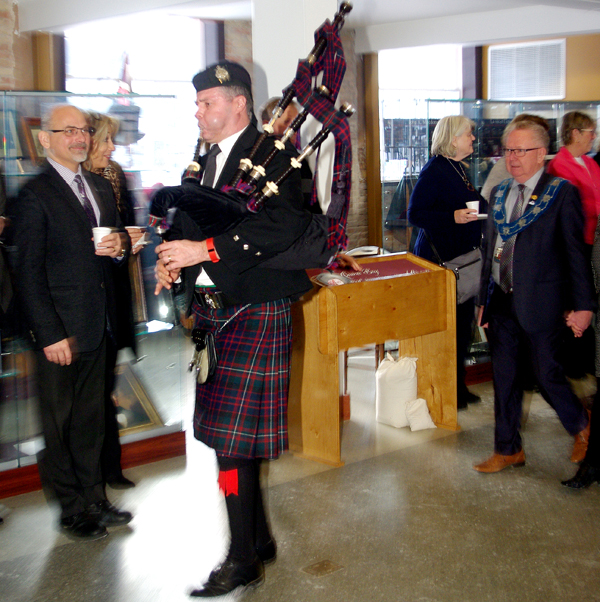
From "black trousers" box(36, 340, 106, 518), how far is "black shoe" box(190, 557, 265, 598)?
75cm

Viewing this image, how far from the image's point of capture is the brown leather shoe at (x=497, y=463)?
326 centimetres

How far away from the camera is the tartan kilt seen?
2230 mm

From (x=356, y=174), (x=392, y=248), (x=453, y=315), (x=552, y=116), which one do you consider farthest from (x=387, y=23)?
(x=453, y=315)

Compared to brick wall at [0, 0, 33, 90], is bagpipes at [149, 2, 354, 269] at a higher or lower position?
lower

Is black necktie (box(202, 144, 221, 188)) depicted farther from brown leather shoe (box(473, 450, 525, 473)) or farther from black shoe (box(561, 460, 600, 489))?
black shoe (box(561, 460, 600, 489))

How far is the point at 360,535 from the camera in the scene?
2.69m

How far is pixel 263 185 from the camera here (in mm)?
2160

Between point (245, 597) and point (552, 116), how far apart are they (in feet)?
15.0

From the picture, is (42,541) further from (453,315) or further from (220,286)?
(453,315)

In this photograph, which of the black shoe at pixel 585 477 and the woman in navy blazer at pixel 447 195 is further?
the woman in navy blazer at pixel 447 195

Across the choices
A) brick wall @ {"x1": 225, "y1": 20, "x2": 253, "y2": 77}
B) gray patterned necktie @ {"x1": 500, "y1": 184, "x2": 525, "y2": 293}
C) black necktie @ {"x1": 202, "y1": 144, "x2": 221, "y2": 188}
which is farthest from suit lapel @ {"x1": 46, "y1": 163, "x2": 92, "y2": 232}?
brick wall @ {"x1": 225, "y1": 20, "x2": 253, "y2": 77}

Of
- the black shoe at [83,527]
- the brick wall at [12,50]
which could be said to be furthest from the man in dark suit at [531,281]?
the brick wall at [12,50]

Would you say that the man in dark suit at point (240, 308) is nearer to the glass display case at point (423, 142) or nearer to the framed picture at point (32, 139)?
the framed picture at point (32, 139)

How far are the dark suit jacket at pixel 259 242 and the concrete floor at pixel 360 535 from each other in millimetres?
987
